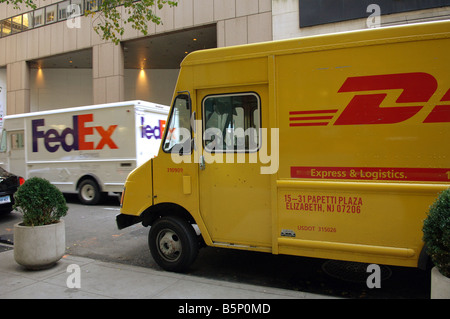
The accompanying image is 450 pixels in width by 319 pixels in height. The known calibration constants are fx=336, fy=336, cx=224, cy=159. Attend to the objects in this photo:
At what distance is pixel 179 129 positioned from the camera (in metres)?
4.73

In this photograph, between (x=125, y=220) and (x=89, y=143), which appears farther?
(x=89, y=143)

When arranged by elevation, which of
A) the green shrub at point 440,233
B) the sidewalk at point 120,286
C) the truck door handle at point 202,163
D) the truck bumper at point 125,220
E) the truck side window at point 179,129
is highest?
the truck side window at point 179,129

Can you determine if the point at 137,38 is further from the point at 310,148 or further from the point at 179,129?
the point at 310,148

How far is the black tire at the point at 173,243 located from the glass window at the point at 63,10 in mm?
21378

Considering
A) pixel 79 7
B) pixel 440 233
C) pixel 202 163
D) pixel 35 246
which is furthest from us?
pixel 79 7

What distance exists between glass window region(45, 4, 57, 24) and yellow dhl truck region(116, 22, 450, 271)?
21.9 metres

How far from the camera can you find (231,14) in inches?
631

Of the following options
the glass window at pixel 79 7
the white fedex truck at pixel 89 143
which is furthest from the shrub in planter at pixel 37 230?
the glass window at pixel 79 7

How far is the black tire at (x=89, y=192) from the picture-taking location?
10.5 meters

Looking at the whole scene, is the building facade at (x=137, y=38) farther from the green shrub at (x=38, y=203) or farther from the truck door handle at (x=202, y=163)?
the truck door handle at (x=202, y=163)

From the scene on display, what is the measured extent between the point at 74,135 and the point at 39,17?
16.8 m

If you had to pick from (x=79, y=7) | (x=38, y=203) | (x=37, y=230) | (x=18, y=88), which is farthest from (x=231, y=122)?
(x=18, y=88)

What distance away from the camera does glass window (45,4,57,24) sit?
71.8ft
